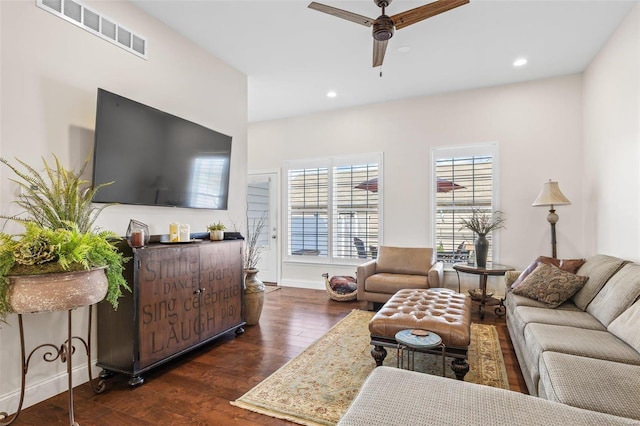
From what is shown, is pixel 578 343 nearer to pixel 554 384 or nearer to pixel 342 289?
pixel 554 384

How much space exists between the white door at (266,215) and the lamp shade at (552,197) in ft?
13.4

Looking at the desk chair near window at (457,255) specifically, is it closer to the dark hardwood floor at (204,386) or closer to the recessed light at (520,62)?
the dark hardwood floor at (204,386)

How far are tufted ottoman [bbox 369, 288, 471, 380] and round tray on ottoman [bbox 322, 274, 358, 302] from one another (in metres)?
1.81

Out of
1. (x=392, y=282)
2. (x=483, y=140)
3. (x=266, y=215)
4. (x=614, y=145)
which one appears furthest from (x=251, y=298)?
(x=614, y=145)

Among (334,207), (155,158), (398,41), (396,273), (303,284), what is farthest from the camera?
(303,284)

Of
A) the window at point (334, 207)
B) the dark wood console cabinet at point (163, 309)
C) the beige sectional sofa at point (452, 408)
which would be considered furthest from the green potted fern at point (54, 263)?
the window at point (334, 207)

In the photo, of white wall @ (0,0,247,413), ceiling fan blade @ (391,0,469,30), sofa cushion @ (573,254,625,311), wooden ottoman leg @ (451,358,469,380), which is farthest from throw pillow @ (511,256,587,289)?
white wall @ (0,0,247,413)

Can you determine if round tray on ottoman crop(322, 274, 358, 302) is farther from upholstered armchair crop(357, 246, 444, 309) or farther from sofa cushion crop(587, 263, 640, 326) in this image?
sofa cushion crop(587, 263, 640, 326)

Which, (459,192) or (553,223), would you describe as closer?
(553,223)

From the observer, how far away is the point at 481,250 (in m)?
4.31

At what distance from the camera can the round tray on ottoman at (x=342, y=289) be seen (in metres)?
4.84

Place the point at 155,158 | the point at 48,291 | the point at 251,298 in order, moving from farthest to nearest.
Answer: the point at 251,298 → the point at 155,158 → the point at 48,291

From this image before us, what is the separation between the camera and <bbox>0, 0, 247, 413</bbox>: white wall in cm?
213

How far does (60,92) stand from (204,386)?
2.37 meters
